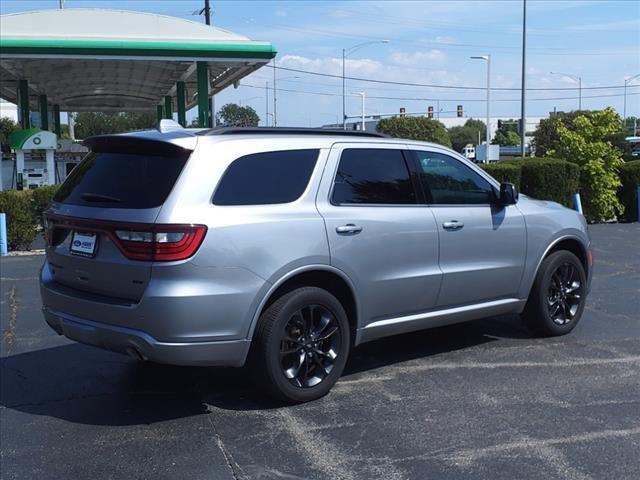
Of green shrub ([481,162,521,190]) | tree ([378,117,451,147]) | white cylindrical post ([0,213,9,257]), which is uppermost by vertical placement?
tree ([378,117,451,147])

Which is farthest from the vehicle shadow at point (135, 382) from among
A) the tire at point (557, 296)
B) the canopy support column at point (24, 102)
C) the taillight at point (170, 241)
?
the canopy support column at point (24, 102)

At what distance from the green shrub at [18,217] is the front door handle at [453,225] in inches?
377

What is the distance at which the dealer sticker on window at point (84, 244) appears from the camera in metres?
4.76

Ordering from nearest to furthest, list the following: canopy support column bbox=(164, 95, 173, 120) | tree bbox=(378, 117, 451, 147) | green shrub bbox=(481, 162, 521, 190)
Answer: green shrub bbox=(481, 162, 521, 190), canopy support column bbox=(164, 95, 173, 120), tree bbox=(378, 117, 451, 147)

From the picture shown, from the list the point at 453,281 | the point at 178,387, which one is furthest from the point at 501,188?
the point at 178,387

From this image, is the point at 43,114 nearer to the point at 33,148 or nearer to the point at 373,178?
the point at 33,148

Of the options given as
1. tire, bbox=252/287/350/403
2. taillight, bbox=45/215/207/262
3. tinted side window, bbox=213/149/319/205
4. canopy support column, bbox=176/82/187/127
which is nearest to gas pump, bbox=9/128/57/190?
canopy support column, bbox=176/82/187/127

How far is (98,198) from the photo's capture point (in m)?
4.89

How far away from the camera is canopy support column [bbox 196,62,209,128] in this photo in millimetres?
18297

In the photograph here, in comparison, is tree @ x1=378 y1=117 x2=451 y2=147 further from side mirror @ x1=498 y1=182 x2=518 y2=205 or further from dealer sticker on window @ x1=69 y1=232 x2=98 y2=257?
dealer sticker on window @ x1=69 y1=232 x2=98 y2=257

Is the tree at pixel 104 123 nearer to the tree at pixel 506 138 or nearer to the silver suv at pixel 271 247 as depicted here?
the tree at pixel 506 138

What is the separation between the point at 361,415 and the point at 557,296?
9.31 ft

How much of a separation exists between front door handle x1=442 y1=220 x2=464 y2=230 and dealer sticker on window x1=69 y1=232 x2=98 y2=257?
2709 mm

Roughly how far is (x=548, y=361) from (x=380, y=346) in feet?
4.92
